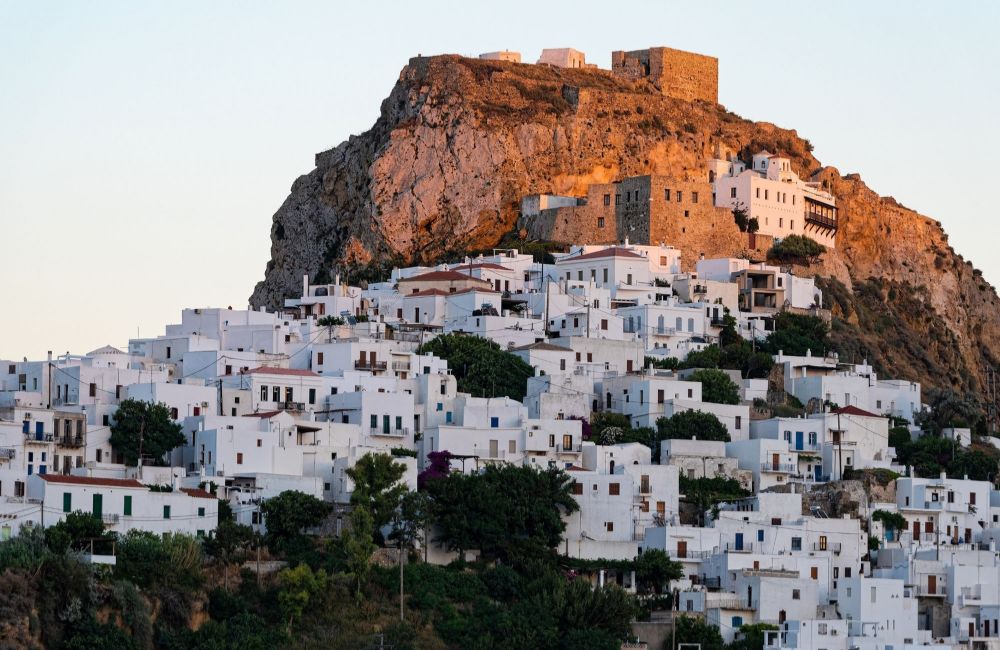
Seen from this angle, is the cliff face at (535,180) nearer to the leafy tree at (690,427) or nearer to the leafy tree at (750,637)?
the leafy tree at (690,427)

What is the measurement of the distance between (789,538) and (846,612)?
3.35 metres

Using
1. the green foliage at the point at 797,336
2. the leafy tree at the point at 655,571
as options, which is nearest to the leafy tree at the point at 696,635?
the leafy tree at the point at 655,571

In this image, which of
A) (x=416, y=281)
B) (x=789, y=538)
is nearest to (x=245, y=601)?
(x=789, y=538)

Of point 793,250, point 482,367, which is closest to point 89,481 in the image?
point 482,367

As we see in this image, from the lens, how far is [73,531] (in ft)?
184

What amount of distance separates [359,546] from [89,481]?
24.7 feet

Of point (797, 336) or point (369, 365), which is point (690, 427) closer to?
point (369, 365)

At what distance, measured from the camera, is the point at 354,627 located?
58.0 m

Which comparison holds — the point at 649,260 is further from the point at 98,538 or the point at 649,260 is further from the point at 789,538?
the point at 98,538

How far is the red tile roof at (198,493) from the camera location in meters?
60.0

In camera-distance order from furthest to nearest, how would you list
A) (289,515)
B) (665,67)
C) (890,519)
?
(665,67) < (890,519) < (289,515)

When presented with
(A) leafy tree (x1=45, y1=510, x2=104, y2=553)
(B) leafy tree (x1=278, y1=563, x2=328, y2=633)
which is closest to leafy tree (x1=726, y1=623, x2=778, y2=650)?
(B) leafy tree (x1=278, y1=563, x2=328, y2=633)

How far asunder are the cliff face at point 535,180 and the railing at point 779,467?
2476 cm

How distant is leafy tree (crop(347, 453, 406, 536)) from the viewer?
61.2 meters
